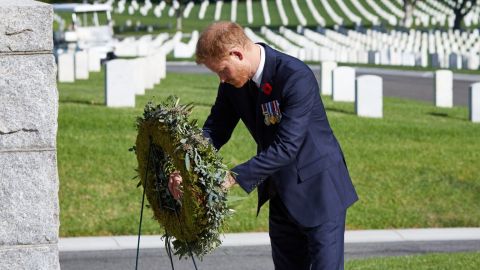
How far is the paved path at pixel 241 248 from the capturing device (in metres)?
11.3

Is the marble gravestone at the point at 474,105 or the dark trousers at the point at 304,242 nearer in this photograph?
the dark trousers at the point at 304,242

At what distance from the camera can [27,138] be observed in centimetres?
651

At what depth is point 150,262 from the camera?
1136 centimetres

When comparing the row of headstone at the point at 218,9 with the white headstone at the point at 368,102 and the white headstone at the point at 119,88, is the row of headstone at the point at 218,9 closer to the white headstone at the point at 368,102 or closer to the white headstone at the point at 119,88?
the white headstone at the point at 368,102

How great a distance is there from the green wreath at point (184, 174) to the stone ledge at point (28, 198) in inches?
18.8

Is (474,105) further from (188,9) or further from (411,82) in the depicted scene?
(188,9)

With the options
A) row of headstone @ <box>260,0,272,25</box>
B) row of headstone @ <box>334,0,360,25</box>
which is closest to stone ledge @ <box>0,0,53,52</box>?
row of headstone @ <box>334,0,360,25</box>

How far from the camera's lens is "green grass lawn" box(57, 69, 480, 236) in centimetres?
1341

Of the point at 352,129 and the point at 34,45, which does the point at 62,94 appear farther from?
the point at 34,45

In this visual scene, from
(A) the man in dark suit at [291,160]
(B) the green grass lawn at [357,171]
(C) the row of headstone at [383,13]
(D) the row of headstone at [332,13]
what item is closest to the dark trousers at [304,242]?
(A) the man in dark suit at [291,160]

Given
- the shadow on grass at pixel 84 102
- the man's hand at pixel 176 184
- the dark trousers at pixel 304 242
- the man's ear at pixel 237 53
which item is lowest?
the shadow on grass at pixel 84 102

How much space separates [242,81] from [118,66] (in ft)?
43.4

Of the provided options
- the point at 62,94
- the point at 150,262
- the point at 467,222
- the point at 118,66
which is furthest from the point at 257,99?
the point at 62,94

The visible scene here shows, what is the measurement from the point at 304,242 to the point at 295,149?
22.3 inches
